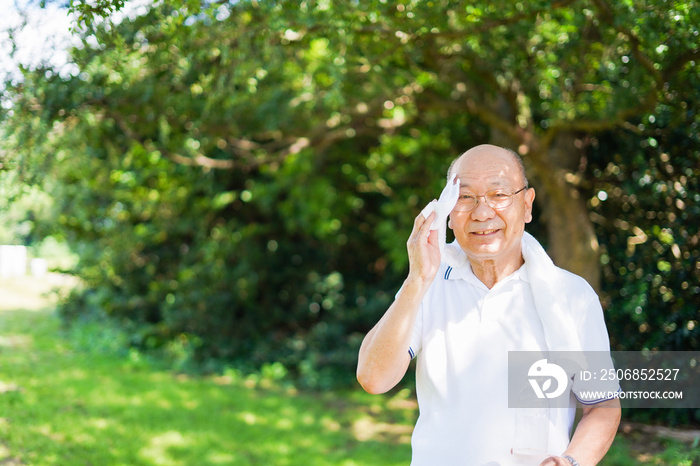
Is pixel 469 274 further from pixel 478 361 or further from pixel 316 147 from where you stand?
pixel 316 147

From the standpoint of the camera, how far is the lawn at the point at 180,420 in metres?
4.59

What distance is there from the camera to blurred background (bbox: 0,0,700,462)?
3738 mm

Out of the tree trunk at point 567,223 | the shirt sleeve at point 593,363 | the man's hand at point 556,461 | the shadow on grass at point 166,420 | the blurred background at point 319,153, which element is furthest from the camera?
the tree trunk at point 567,223

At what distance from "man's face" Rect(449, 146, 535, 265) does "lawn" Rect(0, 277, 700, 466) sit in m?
2.35

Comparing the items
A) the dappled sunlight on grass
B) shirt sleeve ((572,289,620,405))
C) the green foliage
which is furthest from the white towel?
the dappled sunlight on grass

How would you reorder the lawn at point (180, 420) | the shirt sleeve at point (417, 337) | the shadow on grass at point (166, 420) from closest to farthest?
the shirt sleeve at point (417, 337)
the lawn at point (180, 420)
the shadow on grass at point (166, 420)

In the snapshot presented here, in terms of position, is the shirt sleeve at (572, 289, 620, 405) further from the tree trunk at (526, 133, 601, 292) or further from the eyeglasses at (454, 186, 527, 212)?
the tree trunk at (526, 133, 601, 292)

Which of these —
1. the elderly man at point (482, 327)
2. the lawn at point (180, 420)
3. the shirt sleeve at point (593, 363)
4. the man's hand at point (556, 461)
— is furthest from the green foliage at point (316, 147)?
the man's hand at point (556, 461)

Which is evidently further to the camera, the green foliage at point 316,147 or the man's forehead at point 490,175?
the green foliage at point 316,147

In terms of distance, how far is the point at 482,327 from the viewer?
2033mm

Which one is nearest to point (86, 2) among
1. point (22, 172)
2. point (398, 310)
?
point (22, 172)

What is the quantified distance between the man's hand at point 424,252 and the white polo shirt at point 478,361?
0.18m

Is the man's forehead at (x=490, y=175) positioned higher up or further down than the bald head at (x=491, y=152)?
further down

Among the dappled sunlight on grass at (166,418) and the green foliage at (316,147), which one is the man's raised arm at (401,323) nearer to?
the green foliage at (316,147)
